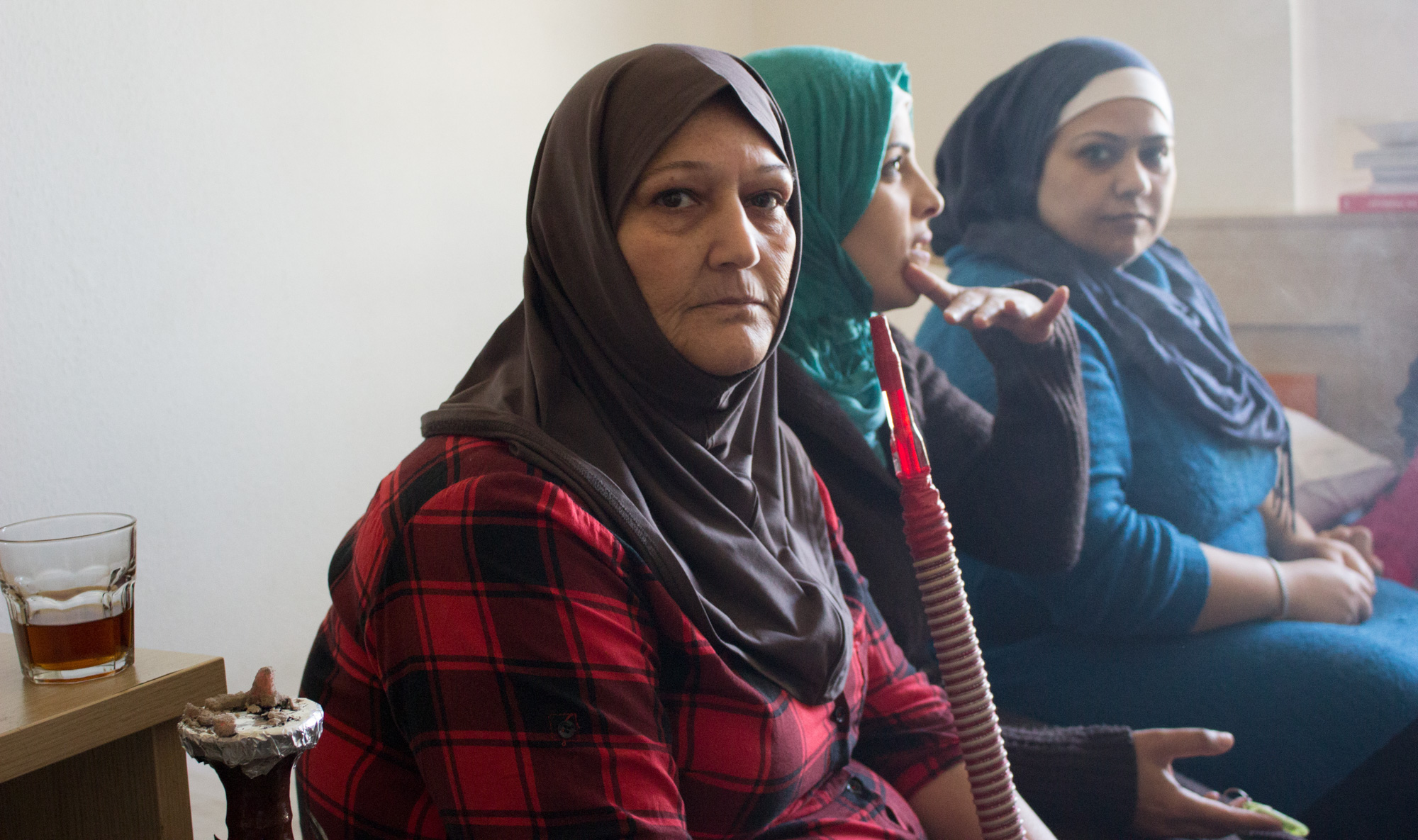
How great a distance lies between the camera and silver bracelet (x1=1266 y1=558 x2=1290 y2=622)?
1.59 meters

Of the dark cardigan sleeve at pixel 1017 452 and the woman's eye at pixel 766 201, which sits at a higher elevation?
the woman's eye at pixel 766 201

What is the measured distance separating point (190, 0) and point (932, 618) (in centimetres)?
112

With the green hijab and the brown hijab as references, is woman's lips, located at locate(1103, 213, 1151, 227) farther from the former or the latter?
the brown hijab

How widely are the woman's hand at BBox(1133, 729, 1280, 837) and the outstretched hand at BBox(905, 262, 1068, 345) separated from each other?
631 mm

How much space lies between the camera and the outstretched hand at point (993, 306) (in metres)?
1.62

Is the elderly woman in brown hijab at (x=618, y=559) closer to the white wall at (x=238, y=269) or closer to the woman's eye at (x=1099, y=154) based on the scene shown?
the white wall at (x=238, y=269)

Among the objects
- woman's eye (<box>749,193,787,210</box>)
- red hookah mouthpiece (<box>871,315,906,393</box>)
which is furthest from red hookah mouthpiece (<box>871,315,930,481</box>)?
woman's eye (<box>749,193,787,210</box>)

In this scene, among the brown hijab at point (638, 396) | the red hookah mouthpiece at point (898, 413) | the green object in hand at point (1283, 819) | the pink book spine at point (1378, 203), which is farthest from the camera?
the pink book spine at point (1378, 203)

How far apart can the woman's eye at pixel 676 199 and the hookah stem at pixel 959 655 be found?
0.38 meters

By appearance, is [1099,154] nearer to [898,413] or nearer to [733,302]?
[898,413]

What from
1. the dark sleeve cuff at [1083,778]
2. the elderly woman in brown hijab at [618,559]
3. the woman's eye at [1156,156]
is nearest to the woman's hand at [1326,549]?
the dark sleeve cuff at [1083,778]

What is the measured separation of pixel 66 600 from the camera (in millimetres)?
721

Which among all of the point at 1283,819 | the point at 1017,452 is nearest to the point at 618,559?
the point at 1017,452

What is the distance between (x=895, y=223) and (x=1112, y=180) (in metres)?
0.43
